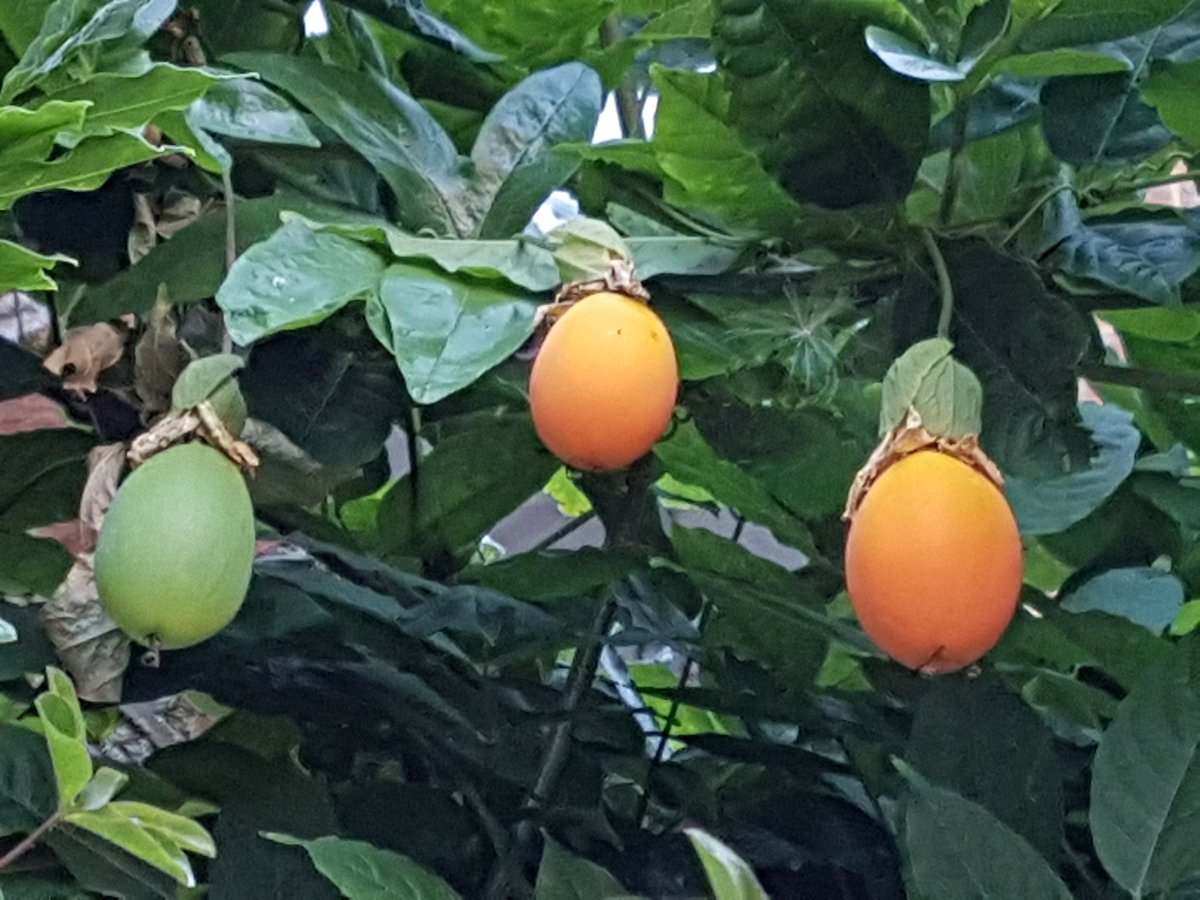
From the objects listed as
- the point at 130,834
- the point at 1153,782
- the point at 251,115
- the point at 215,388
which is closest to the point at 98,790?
the point at 130,834

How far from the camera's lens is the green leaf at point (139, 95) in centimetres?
43

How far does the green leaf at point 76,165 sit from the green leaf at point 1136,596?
45 centimetres

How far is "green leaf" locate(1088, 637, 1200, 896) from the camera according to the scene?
50cm

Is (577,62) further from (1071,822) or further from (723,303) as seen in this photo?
(1071,822)

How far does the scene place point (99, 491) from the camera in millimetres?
529

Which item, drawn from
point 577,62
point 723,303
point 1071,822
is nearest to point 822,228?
point 723,303

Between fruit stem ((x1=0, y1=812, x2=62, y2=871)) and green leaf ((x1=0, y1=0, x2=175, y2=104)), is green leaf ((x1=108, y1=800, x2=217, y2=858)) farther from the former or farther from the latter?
green leaf ((x1=0, y1=0, x2=175, y2=104))

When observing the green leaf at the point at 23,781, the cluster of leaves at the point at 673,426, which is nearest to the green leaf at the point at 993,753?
the cluster of leaves at the point at 673,426

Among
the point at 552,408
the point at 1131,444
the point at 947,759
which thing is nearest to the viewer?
the point at 552,408

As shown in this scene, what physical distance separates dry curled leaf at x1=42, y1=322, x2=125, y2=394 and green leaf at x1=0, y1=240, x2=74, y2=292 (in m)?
0.12

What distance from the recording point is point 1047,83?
0.50 meters

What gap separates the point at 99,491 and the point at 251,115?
0.48ft

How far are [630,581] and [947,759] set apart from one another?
179 millimetres

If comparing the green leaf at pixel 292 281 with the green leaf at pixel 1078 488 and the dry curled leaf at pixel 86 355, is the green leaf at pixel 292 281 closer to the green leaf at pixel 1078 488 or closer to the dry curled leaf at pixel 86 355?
the dry curled leaf at pixel 86 355
